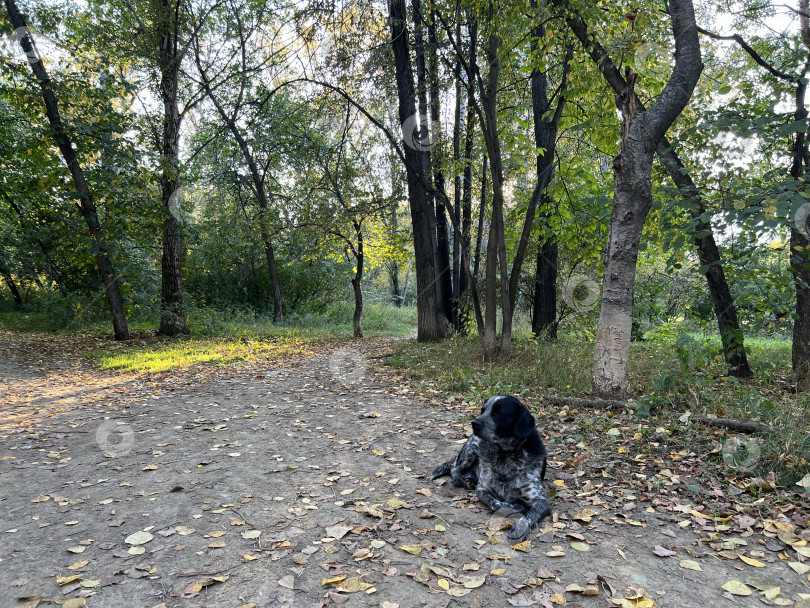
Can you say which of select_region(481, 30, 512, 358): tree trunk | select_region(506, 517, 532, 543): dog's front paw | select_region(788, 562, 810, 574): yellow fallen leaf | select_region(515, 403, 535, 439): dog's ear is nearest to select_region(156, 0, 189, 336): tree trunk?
select_region(481, 30, 512, 358): tree trunk

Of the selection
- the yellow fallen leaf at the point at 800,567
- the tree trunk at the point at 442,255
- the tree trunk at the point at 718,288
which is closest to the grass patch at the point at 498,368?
the tree trunk at the point at 718,288

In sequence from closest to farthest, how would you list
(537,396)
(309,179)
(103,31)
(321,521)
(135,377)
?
1. (321,521)
2. (537,396)
3. (135,377)
4. (103,31)
5. (309,179)

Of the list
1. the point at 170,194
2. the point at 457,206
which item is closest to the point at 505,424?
the point at 457,206

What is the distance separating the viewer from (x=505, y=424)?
12.1 feet

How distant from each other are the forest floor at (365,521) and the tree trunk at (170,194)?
898 cm

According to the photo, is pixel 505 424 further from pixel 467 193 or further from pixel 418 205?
pixel 467 193

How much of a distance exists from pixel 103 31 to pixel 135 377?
430 inches

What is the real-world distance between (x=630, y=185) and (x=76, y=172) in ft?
45.5

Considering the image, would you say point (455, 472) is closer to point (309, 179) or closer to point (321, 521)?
point (321, 521)

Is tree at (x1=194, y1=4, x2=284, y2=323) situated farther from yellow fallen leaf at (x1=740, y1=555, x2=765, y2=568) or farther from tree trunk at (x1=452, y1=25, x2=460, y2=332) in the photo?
yellow fallen leaf at (x1=740, y1=555, x2=765, y2=568)

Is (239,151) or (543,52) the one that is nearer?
(543,52)

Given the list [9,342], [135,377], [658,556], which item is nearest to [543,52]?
[658,556]

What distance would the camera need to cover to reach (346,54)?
10.1m

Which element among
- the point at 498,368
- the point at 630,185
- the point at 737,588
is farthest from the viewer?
the point at 498,368
